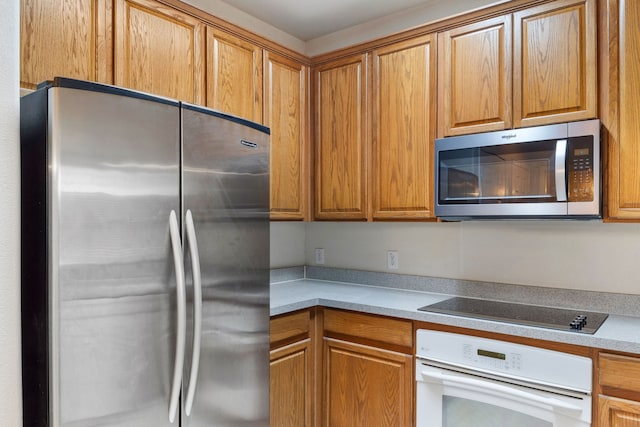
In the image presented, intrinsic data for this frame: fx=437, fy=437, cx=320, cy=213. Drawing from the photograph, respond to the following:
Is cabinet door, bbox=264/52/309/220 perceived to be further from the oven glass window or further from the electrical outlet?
the oven glass window

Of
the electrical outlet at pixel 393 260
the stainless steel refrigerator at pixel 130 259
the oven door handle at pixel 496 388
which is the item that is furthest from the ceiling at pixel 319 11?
the oven door handle at pixel 496 388

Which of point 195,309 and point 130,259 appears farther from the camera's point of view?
point 195,309

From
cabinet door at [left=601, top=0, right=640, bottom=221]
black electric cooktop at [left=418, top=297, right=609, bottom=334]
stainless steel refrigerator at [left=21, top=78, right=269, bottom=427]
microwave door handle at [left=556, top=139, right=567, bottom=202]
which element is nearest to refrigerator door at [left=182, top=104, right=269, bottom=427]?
stainless steel refrigerator at [left=21, top=78, right=269, bottom=427]

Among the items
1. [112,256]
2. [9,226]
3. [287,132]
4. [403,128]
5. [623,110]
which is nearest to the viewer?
[9,226]

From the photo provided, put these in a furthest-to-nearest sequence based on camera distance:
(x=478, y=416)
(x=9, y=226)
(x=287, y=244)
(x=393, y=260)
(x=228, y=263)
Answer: (x=287, y=244), (x=393, y=260), (x=478, y=416), (x=228, y=263), (x=9, y=226)

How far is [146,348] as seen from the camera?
4.18 feet

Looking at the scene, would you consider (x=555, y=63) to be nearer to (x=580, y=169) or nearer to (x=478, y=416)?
(x=580, y=169)

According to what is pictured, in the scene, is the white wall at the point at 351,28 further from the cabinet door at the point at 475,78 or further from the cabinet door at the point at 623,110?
the cabinet door at the point at 623,110

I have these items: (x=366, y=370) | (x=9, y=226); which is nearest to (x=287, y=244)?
(x=366, y=370)

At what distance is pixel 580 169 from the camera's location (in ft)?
5.92

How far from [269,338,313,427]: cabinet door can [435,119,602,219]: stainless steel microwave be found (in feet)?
3.38

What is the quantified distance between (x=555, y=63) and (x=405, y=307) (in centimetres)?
130

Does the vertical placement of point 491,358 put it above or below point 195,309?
below

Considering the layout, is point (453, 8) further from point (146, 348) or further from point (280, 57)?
point (146, 348)
